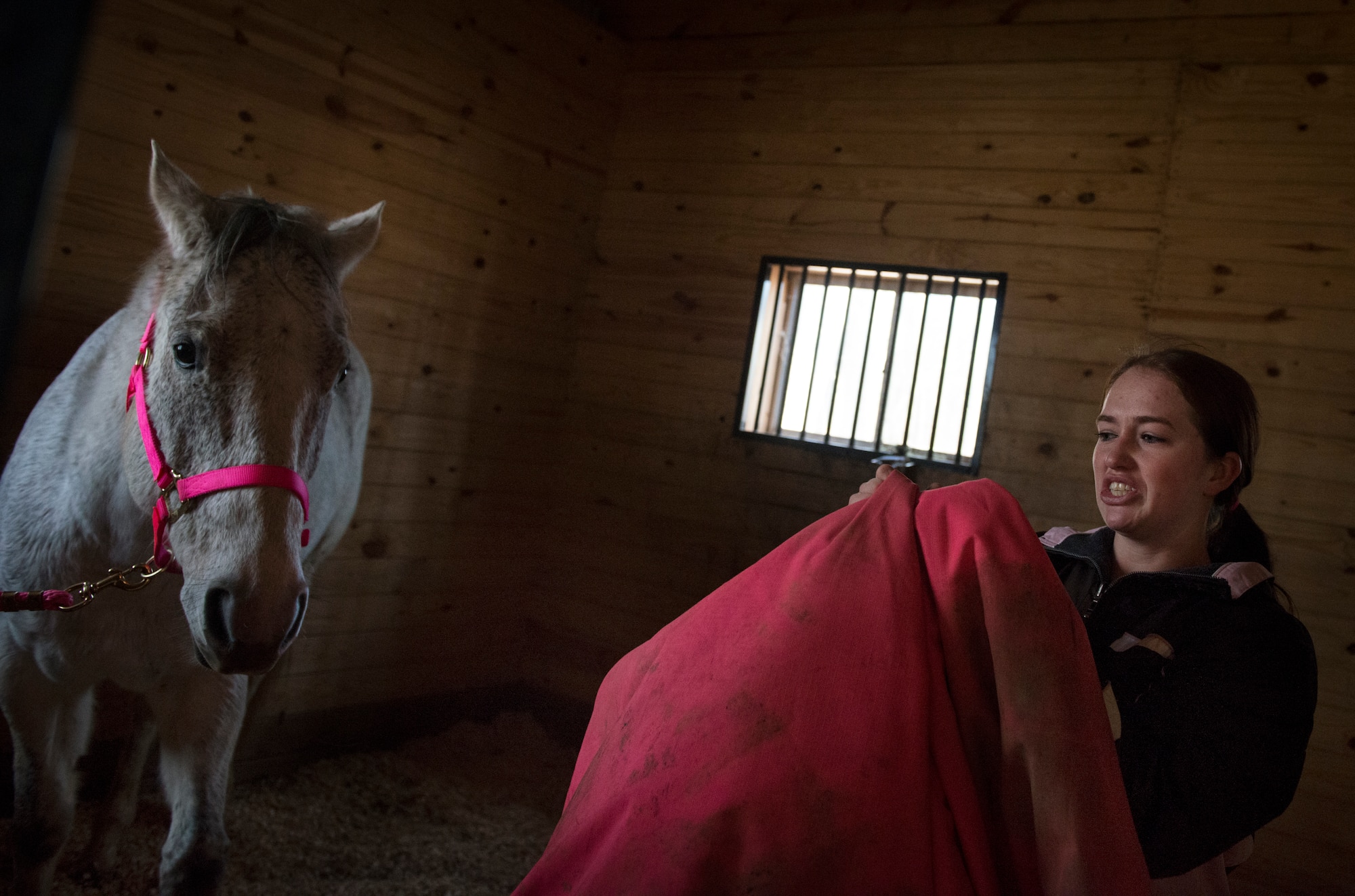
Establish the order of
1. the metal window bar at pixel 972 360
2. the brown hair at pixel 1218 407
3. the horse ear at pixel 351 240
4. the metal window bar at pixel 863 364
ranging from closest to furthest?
the brown hair at pixel 1218 407, the horse ear at pixel 351 240, the metal window bar at pixel 972 360, the metal window bar at pixel 863 364

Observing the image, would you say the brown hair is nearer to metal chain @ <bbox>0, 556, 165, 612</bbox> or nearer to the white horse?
the white horse

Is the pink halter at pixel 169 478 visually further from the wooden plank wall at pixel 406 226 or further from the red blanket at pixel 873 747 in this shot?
the wooden plank wall at pixel 406 226

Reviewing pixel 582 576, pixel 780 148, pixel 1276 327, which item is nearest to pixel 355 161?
pixel 780 148

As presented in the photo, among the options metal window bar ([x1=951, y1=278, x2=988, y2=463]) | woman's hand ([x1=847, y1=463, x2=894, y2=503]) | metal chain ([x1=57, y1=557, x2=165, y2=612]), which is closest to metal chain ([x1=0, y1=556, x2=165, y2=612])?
metal chain ([x1=57, y1=557, x2=165, y2=612])

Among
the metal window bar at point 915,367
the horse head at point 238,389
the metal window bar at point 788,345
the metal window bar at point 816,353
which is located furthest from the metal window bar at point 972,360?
the horse head at point 238,389

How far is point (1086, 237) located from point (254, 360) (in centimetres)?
228

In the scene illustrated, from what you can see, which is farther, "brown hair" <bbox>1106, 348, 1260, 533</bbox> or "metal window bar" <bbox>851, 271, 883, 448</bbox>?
"metal window bar" <bbox>851, 271, 883, 448</bbox>

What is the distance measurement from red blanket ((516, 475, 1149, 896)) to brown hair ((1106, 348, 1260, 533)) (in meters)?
0.48

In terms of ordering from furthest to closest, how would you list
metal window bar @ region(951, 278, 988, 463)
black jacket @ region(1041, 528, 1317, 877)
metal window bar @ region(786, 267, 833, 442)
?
metal window bar @ region(786, 267, 833, 442)
metal window bar @ region(951, 278, 988, 463)
black jacket @ region(1041, 528, 1317, 877)

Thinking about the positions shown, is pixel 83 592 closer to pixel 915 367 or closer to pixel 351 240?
pixel 351 240

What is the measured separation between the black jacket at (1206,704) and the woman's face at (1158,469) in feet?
0.32

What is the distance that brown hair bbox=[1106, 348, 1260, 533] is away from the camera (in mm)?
1150

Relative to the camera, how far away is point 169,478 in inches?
46.8

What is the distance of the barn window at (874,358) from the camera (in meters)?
2.59
